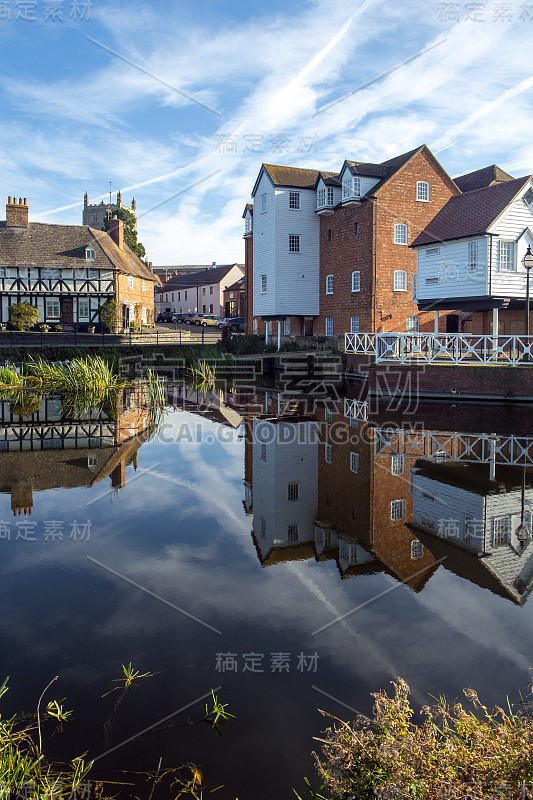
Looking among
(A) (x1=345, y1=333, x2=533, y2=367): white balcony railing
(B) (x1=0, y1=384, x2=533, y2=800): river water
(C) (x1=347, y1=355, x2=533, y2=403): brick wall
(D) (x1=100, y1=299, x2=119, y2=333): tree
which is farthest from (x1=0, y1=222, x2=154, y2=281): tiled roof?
(B) (x1=0, y1=384, x2=533, y2=800): river water

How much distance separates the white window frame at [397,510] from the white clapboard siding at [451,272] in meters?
18.3

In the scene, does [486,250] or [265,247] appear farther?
[265,247]

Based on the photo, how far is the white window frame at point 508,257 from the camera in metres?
26.4

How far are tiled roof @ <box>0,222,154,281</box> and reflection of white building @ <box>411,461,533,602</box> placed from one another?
141 ft

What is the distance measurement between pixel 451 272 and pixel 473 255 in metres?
1.37

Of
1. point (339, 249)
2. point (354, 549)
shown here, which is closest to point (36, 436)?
point (354, 549)

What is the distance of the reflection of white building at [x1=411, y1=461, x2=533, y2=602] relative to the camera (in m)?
7.87

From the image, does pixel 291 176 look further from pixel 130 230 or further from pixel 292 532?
pixel 130 230

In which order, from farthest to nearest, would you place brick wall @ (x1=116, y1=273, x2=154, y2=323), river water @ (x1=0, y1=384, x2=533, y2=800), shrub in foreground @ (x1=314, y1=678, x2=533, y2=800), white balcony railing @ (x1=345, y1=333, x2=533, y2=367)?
brick wall @ (x1=116, y1=273, x2=154, y2=323), white balcony railing @ (x1=345, y1=333, x2=533, y2=367), river water @ (x1=0, y1=384, x2=533, y2=800), shrub in foreground @ (x1=314, y1=678, x2=533, y2=800)

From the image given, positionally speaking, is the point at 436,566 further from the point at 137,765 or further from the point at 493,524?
the point at 137,765

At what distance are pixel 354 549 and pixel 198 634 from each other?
10.1ft

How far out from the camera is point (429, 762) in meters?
3.31

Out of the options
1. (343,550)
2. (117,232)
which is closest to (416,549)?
(343,550)

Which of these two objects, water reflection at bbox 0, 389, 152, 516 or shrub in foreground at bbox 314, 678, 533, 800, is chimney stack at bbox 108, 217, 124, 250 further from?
shrub in foreground at bbox 314, 678, 533, 800
